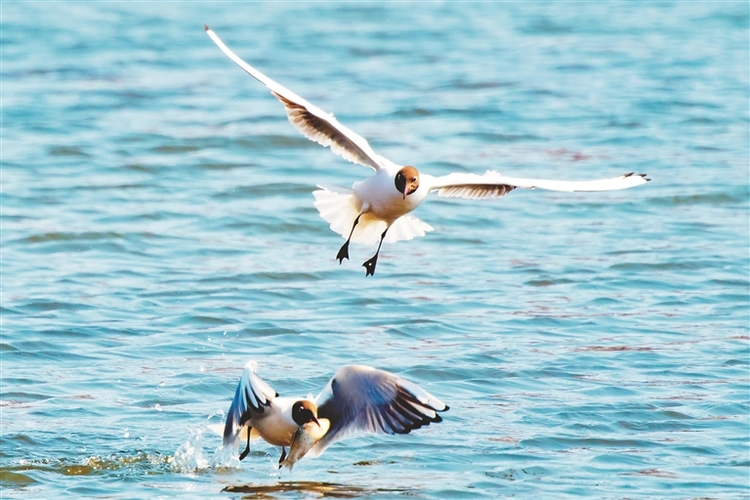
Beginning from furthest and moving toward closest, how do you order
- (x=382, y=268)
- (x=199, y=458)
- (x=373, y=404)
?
(x=382, y=268) < (x=199, y=458) < (x=373, y=404)

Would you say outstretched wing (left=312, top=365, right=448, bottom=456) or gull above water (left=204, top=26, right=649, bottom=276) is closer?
outstretched wing (left=312, top=365, right=448, bottom=456)

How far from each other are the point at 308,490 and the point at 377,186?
1750 mm

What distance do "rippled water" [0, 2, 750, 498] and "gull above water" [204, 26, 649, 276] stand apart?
1.19 m

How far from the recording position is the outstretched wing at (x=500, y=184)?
745cm

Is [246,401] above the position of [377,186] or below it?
below

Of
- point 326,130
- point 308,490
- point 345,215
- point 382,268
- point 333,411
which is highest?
point 326,130

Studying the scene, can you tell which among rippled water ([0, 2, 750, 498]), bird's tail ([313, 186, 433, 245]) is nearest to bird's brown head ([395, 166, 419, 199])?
bird's tail ([313, 186, 433, 245])

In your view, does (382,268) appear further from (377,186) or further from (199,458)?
(199,458)

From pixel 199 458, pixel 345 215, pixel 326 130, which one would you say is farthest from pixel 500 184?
pixel 199 458

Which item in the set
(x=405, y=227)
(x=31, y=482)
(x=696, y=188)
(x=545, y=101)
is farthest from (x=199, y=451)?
(x=545, y=101)

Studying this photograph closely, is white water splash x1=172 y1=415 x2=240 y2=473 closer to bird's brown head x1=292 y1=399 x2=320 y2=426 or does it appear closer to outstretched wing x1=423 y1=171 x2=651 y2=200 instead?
bird's brown head x1=292 y1=399 x2=320 y2=426

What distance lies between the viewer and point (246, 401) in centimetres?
635

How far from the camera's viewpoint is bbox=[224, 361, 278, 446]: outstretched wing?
20.8 ft

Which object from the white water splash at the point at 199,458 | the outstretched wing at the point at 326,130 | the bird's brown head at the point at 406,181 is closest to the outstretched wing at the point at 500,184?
the bird's brown head at the point at 406,181
